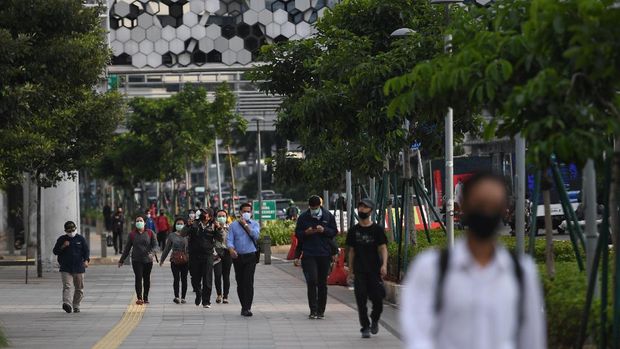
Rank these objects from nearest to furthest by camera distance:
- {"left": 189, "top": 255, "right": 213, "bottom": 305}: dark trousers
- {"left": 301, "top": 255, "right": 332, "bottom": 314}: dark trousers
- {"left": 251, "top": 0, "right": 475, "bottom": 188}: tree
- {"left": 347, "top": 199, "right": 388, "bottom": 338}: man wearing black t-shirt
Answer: {"left": 347, "top": 199, "right": 388, "bottom": 338}: man wearing black t-shirt, {"left": 301, "top": 255, "right": 332, "bottom": 314}: dark trousers, {"left": 251, "top": 0, "right": 475, "bottom": 188}: tree, {"left": 189, "top": 255, "right": 213, "bottom": 305}: dark trousers

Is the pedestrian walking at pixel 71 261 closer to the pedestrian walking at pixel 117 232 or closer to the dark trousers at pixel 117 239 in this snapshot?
the pedestrian walking at pixel 117 232

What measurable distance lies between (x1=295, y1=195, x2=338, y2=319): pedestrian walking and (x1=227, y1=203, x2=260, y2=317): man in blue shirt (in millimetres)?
1457

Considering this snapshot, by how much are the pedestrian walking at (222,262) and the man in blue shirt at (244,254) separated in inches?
101

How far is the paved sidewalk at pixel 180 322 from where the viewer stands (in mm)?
16812

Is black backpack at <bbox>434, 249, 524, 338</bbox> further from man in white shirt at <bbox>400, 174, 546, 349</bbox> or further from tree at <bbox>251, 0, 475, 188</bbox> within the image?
tree at <bbox>251, 0, 475, 188</bbox>

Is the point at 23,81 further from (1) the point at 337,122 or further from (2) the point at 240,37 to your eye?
(2) the point at 240,37

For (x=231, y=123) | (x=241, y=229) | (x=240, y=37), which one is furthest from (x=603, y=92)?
(x=231, y=123)

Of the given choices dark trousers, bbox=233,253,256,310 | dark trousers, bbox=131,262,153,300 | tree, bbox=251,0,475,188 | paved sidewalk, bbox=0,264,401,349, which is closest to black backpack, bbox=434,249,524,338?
paved sidewalk, bbox=0,264,401,349

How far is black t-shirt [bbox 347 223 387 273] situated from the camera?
56.0 ft

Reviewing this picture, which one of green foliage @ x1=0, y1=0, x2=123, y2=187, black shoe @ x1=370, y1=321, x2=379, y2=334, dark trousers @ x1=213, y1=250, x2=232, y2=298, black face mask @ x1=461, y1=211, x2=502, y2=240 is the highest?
green foliage @ x1=0, y1=0, x2=123, y2=187

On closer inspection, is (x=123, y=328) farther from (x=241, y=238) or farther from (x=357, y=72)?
(x=357, y=72)

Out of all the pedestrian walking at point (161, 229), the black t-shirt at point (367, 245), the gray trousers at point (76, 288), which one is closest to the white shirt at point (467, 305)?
the black t-shirt at point (367, 245)

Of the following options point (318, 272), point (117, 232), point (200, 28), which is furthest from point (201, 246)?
point (117, 232)

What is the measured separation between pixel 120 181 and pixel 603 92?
5945 cm
